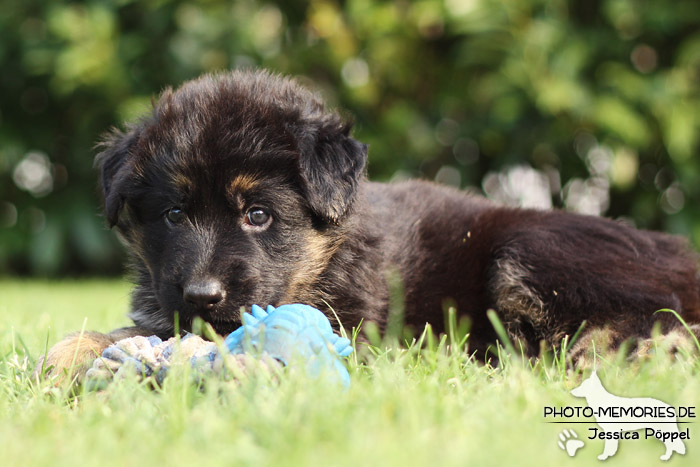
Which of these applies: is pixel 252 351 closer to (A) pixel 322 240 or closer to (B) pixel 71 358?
(B) pixel 71 358

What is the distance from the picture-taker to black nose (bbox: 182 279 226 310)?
2.51 metres

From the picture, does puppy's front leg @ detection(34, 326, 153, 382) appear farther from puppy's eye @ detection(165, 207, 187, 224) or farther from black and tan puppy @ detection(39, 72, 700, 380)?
puppy's eye @ detection(165, 207, 187, 224)

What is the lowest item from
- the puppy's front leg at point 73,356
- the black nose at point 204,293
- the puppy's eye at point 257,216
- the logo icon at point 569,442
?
the puppy's front leg at point 73,356

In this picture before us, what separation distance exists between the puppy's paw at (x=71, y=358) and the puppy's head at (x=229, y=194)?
0.97 ft

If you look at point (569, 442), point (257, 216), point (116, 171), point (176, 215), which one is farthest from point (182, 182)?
point (569, 442)

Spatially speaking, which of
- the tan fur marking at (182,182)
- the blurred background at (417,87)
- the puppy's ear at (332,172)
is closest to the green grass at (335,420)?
the puppy's ear at (332,172)

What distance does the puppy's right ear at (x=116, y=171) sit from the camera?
2963 mm

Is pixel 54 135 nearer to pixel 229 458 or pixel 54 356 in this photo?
pixel 54 356

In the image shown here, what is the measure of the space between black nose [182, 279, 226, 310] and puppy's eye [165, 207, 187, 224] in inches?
14.8

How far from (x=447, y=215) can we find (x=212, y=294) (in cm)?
152

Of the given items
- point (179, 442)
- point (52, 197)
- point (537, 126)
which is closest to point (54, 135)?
point (52, 197)

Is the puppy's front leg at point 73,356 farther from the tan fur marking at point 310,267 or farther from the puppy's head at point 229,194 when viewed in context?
the tan fur marking at point 310,267

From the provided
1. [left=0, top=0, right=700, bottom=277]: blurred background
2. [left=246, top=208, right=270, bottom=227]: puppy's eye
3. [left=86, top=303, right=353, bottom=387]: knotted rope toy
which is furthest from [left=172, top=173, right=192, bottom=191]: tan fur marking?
[left=0, top=0, right=700, bottom=277]: blurred background

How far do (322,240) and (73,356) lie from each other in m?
1.04
